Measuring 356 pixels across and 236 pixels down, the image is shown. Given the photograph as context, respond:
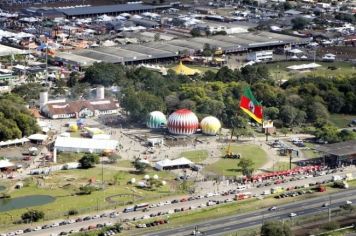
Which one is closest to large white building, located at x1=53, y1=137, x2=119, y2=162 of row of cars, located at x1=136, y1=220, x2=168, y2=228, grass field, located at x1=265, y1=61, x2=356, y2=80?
row of cars, located at x1=136, y1=220, x2=168, y2=228

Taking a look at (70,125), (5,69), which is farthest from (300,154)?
(5,69)

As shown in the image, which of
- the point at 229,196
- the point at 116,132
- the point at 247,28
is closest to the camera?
the point at 229,196

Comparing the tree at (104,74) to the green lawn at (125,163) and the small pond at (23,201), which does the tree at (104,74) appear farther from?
the small pond at (23,201)

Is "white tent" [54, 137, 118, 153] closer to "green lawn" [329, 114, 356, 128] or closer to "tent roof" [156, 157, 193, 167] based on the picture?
"tent roof" [156, 157, 193, 167]

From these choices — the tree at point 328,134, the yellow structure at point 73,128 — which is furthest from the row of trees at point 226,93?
the yellow structure at point 73,128

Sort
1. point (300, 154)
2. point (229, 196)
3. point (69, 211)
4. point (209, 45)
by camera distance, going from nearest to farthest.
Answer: point (69, 211)
point (229, 196)
point (300, 154)
point (209, 45)

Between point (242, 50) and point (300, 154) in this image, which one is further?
point (242, 50)

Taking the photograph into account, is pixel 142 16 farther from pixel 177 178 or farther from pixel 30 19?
pixel 177 178
